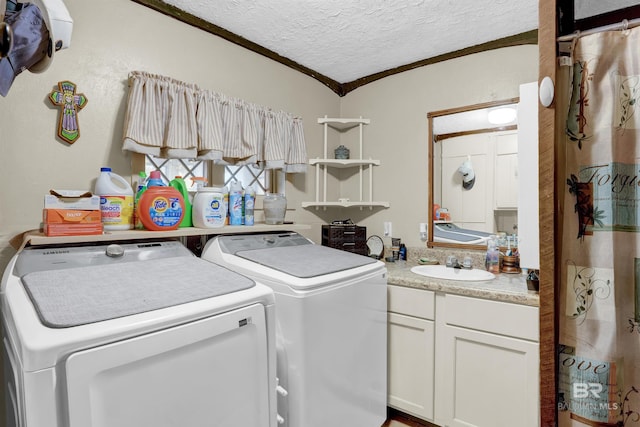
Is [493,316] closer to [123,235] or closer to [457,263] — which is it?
[457,263]

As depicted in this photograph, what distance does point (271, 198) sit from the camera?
7.47 feet

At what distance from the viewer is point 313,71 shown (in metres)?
2.86

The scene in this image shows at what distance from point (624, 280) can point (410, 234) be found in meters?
1.88

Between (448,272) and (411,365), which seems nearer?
(411,365)

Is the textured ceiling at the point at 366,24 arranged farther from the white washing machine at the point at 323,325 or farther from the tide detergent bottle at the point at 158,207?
the white washing machine at the point at 323,325

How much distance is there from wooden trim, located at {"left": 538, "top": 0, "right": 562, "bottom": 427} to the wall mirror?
1573mm

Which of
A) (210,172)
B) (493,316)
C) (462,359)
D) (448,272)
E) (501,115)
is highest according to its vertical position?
(501,115)

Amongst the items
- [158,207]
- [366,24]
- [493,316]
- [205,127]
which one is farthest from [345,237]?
[366,24]

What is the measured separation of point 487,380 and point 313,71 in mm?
2574

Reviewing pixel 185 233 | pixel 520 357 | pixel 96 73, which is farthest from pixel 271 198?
pixel 520 357

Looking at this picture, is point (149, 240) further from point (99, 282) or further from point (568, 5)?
point (568, 5)

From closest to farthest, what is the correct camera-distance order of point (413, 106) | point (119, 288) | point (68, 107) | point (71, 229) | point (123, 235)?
point (119, 288), point (71, 229), point (123, 235), point (68, 107), point (413, 106)

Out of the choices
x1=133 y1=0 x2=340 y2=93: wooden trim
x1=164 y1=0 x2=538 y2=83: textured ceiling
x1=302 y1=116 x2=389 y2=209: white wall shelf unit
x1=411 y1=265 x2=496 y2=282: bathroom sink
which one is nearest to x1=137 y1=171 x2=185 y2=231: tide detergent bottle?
x1=133 y1=0 x2=340 y2=93: wooden trim

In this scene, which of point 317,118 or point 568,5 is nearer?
point 568,5
